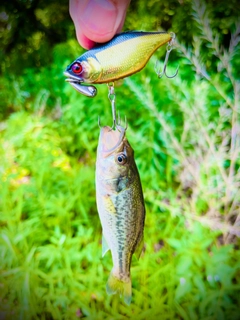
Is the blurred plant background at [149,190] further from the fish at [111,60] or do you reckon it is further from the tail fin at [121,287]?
the fish at [111,60]

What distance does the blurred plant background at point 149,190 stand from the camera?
40.3 inches

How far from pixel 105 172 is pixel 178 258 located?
22.9 inches

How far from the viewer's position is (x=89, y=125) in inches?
60.4

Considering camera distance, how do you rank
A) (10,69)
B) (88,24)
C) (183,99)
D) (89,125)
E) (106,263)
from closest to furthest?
(88,24) → (106,263) → (183,99) → (89,125) → (10,69)

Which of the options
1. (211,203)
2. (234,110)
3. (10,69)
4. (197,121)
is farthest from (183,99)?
(10,69)

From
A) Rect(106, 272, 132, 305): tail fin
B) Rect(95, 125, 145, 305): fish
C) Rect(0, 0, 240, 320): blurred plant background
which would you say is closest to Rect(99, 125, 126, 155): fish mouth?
Rect(95, 125, 145, 305): fish

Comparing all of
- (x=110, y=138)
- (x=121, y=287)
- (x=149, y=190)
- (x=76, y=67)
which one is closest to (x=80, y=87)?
(x=76, y=67)

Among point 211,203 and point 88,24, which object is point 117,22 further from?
point 211,203

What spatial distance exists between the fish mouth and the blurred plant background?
486 mm

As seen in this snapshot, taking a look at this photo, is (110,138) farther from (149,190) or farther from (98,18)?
(149,190)

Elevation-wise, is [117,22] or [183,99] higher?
[117,22]

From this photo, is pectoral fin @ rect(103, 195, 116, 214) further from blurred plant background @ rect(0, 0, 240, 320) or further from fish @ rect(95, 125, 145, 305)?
blurred plant background @ rect(0, 0, 240, 320)

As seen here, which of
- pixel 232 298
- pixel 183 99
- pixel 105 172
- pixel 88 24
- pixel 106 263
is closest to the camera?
pixel 88 24

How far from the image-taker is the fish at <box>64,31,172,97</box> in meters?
0.47
